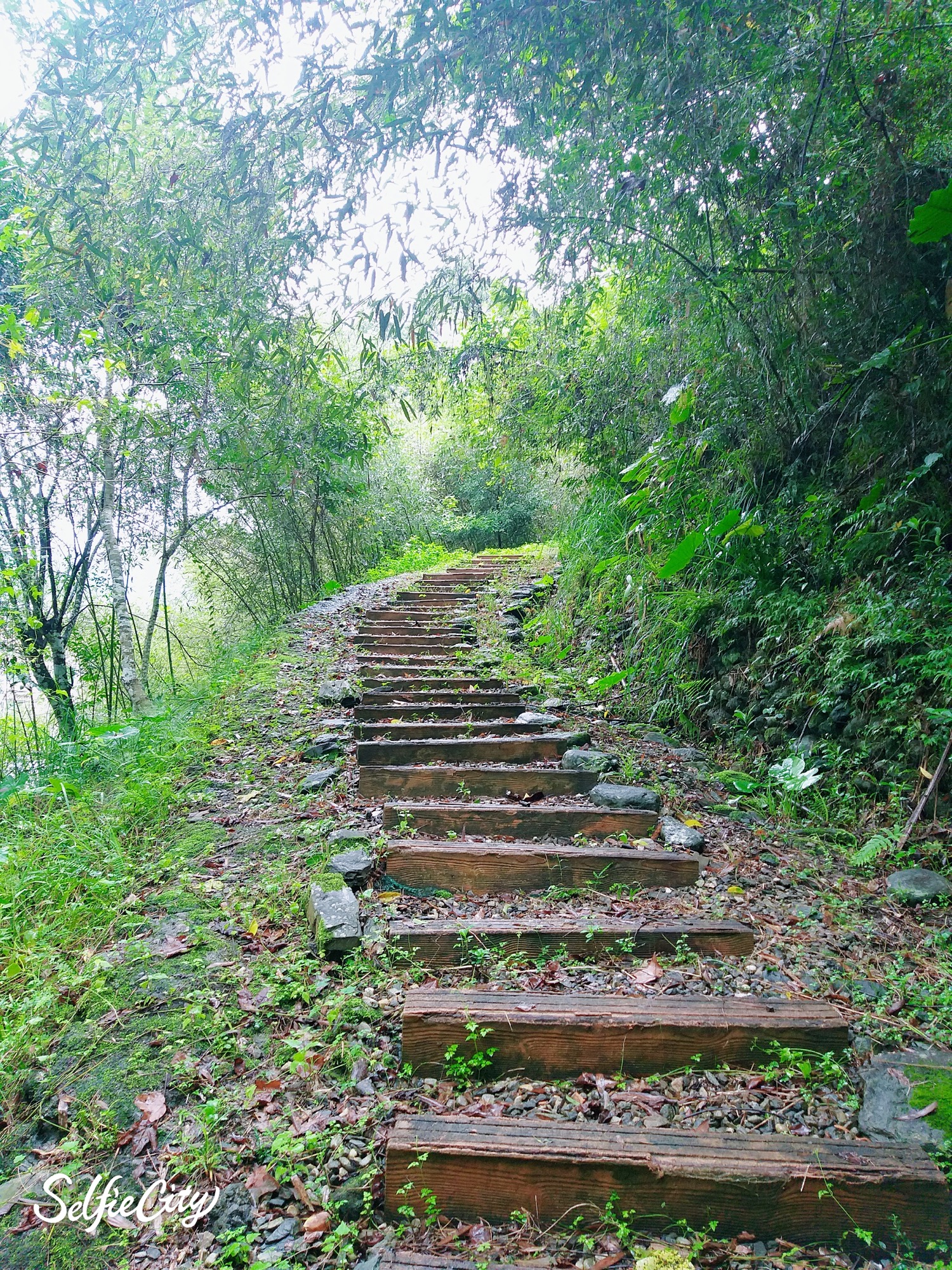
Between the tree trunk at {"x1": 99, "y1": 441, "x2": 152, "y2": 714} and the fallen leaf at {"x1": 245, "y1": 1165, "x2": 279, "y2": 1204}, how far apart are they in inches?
191

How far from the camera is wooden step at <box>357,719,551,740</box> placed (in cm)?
386

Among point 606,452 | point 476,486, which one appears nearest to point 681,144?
point 606,452

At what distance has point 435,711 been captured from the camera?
→ 14.0 feet

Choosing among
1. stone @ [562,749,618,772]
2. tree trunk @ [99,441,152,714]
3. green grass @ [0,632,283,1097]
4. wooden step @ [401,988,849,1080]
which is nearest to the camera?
wooden step @ [401,988,849,1080]

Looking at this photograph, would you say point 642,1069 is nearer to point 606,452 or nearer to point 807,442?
point 807,442

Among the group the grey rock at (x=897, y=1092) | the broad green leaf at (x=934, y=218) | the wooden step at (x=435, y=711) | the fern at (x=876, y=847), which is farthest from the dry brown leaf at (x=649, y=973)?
the broad green leaf at (x=934, y=218)

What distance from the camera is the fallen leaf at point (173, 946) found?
83.4 inches

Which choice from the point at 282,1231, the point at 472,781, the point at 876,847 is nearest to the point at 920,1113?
the point at 876,847

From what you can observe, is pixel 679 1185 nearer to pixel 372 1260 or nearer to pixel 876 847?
pixel 372 1260

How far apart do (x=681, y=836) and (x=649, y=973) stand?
88cm

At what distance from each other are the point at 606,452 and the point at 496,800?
12.2ft

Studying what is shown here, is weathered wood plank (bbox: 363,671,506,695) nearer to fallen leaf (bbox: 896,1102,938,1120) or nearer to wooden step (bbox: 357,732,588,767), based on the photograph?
wooden step (bbox: 357,732,588,767)

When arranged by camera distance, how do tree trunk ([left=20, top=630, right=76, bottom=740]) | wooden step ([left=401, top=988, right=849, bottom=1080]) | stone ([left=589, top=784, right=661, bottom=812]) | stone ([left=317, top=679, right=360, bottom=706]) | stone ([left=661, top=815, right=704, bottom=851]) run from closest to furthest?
1. wooden step ([left=401, top=988, right=849, bottom=1080])
2. stone ([left=661, top=815, right=704, bottom=851])
3. stone ([left=589, top=784, right=661, bottom=812])
4. stone ([left=317, top=679, right=360, bottom=706])
5. tree trunk ([left=20, top=630, right=76, bottom=740])

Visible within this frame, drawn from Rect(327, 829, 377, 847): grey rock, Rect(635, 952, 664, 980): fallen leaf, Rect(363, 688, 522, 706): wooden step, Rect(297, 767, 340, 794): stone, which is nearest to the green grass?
Rect(297, 767, 340, 794): stone
